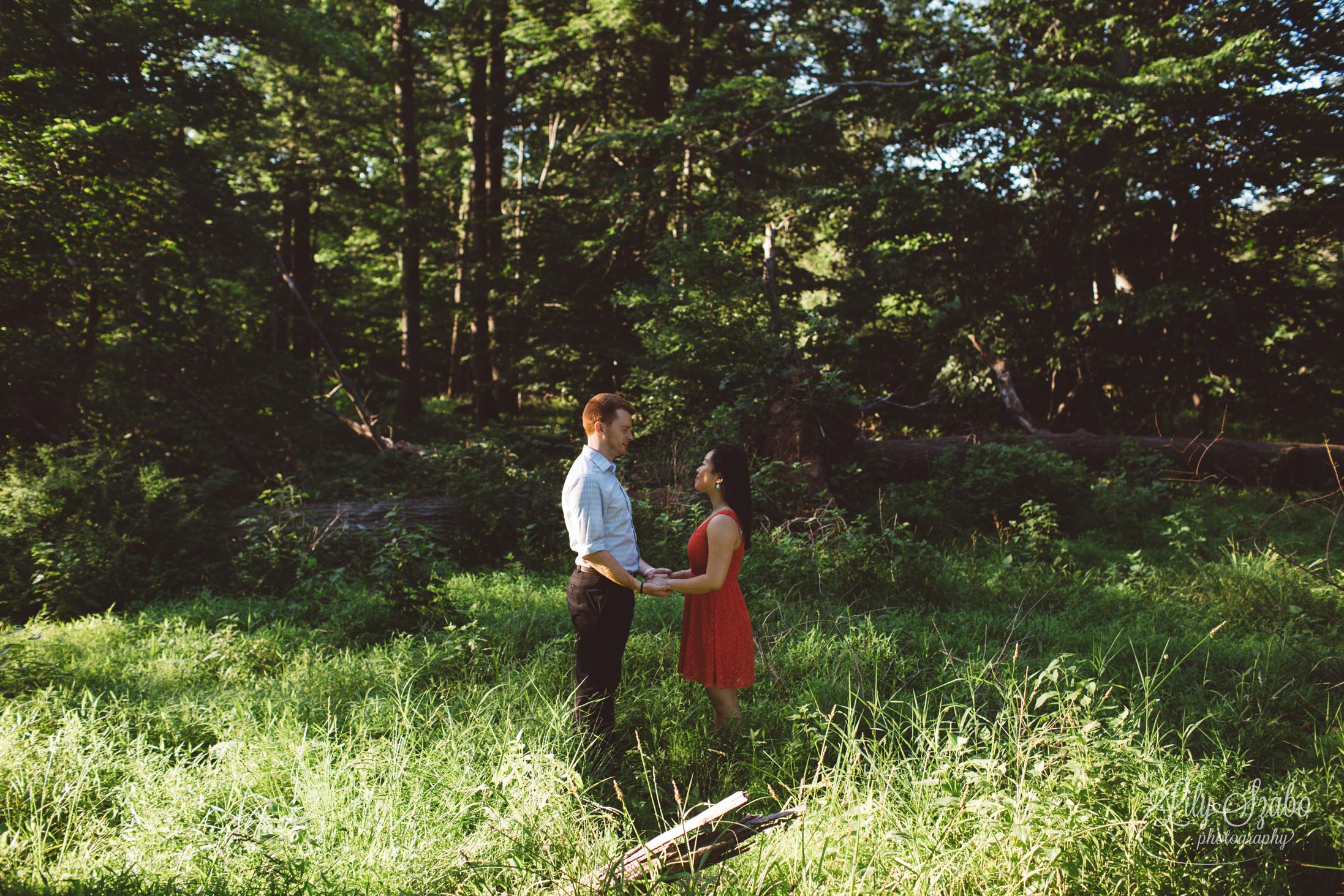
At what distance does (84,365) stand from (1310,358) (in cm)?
1765

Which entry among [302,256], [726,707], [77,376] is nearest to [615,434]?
[726,707]

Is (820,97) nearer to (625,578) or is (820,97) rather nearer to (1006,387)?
(1006,387)

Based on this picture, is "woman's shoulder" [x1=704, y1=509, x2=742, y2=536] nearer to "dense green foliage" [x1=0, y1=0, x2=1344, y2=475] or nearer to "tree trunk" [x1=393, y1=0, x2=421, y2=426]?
"dense green foliage" [x1=0, y1=0, x2=1344, y2=475]

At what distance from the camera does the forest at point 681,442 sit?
2.94 meters

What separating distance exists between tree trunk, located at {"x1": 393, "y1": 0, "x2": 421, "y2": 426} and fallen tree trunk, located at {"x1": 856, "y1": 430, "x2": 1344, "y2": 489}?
10.3 metres

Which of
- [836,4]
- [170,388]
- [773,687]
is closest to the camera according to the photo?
[773,687]

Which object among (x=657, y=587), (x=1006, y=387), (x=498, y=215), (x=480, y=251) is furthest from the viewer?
(x=498, y=215)

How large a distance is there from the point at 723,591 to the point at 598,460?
0.97 meters

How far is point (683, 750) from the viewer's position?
361 cm

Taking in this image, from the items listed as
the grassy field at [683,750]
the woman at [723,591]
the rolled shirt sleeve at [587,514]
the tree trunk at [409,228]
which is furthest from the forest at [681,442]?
the rolled shirt sleeve at [587,514]

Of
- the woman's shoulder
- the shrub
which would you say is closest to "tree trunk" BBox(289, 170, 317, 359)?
the shrub

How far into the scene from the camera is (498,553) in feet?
25.2

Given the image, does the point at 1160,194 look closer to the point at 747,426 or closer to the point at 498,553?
the point at 747,426

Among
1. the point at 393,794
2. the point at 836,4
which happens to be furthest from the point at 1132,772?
the point at 836,4
